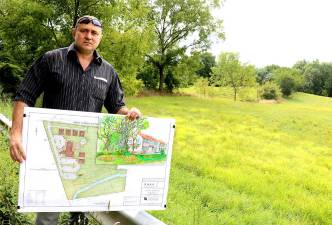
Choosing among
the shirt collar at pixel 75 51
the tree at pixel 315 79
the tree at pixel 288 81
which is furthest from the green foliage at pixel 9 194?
the tree at pixel 315 79

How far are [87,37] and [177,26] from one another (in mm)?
52708

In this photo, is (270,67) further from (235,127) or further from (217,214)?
(217,214)

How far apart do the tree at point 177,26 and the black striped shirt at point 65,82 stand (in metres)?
51.0

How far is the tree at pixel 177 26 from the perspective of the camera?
54719 millimetres

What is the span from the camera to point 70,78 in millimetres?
4000

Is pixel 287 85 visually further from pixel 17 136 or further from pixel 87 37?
pixel 17 136

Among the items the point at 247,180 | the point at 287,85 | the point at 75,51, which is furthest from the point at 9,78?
the point at 287,85

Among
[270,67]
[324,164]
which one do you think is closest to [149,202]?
[324,164]

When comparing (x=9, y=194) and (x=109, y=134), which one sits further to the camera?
(x=9, y=194)

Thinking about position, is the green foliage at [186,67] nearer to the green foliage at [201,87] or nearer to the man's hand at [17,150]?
the green foliage at [201,87]

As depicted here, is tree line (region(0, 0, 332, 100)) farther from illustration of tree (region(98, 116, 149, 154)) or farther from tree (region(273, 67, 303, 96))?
tree (region(273, 67, 303, 96))

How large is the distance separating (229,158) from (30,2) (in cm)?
1640

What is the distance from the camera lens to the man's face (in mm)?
4004

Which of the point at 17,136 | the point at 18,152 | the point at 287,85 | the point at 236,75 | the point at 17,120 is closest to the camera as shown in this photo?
the point at 18,152
